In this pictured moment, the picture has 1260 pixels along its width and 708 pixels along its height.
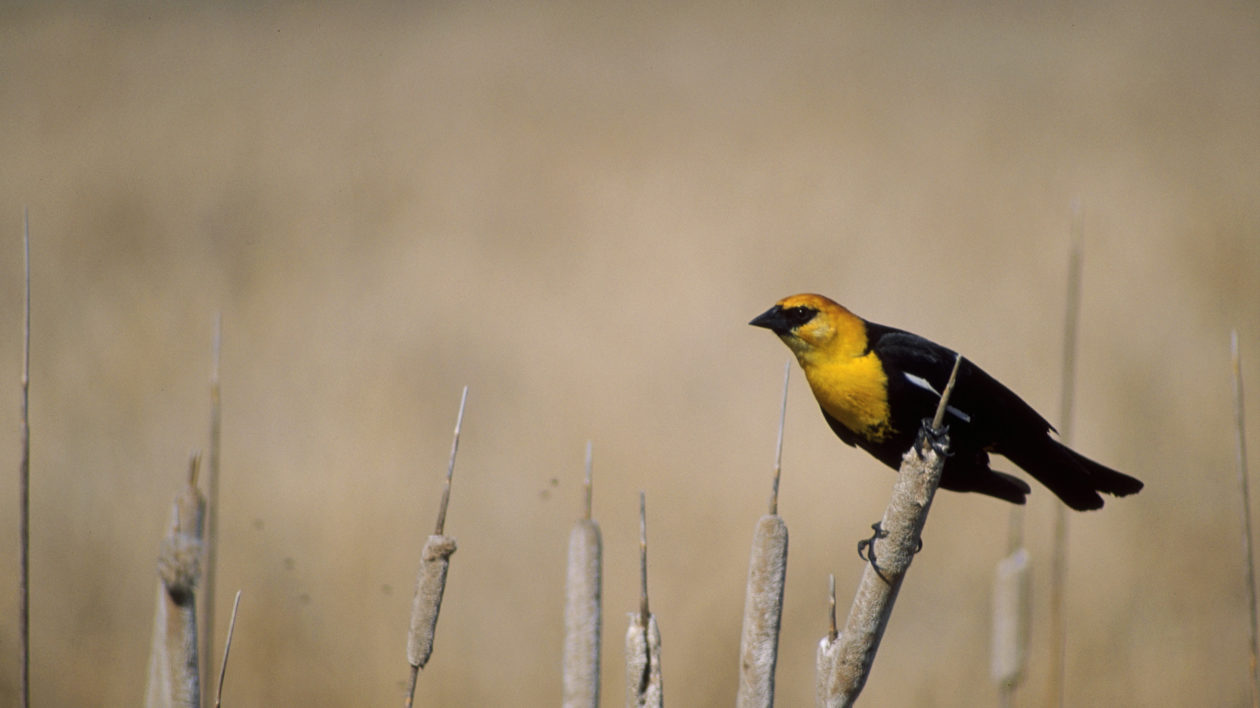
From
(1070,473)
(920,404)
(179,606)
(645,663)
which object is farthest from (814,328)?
(179,606)

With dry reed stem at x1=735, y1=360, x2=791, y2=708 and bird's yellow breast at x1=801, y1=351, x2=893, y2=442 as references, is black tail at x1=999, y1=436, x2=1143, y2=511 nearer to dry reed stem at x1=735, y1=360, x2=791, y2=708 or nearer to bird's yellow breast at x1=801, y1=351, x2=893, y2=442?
bird's yellow breast at x1=801, y1=351, x2=893, y2=442

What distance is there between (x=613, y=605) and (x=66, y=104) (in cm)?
269

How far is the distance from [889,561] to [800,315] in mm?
406

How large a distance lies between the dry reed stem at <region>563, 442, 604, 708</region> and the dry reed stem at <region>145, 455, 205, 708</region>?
0.40 meters

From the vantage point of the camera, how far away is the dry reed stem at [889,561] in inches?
38.0

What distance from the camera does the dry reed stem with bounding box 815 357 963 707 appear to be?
0.97 meters

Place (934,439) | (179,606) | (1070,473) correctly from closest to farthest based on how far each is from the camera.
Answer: (179,606), (934,439), (1070,473)

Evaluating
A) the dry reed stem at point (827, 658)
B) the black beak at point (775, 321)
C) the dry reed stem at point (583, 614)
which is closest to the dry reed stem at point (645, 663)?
the dry reed stem at point (583, 614)

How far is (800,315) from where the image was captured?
126 centimetres

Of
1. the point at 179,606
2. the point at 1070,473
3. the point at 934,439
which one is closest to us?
the point at 179,606

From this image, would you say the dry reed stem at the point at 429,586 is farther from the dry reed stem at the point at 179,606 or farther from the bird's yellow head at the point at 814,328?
the bird's yellow head at the point at 814,328

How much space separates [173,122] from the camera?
338cm

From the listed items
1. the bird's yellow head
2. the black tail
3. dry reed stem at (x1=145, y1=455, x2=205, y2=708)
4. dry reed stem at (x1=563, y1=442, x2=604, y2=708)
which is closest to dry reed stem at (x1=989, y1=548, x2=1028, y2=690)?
the black tail

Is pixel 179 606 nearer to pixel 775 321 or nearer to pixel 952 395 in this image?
pixel 775 321
